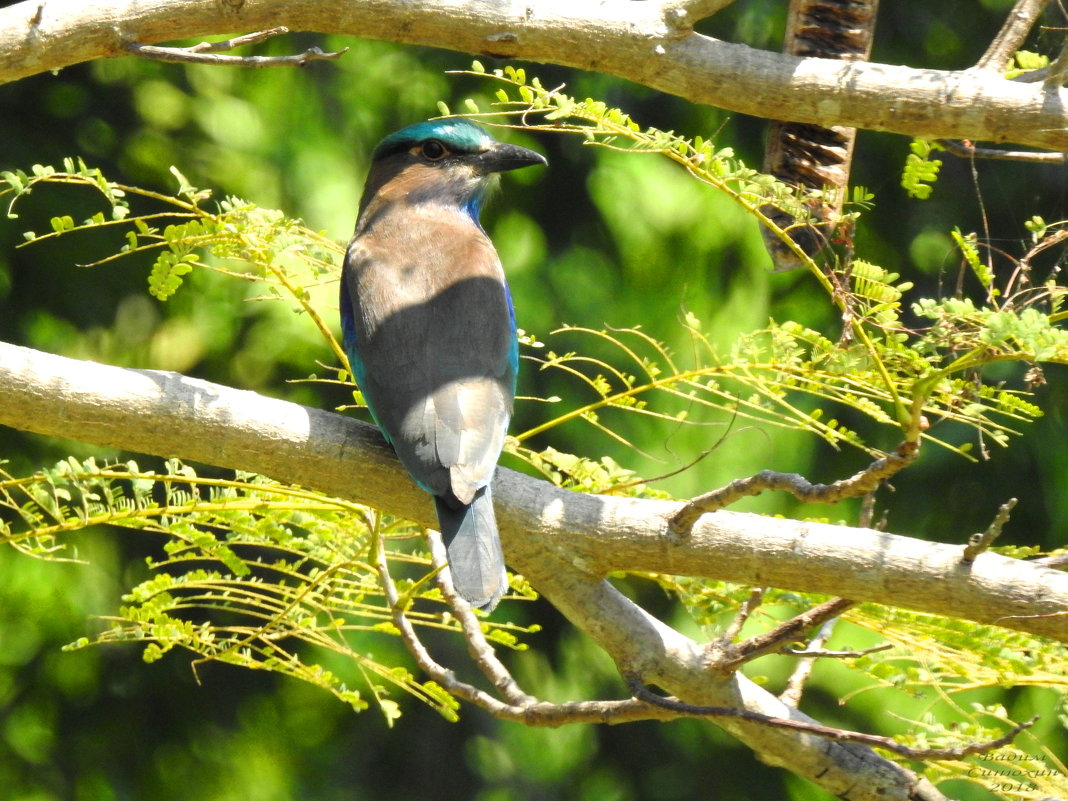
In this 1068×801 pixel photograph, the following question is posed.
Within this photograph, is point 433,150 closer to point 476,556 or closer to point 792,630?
point 476,556

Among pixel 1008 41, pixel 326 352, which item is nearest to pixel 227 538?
pixel 326 352

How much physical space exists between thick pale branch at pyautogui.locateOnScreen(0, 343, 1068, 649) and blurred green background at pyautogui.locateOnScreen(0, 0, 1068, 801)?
1.96m

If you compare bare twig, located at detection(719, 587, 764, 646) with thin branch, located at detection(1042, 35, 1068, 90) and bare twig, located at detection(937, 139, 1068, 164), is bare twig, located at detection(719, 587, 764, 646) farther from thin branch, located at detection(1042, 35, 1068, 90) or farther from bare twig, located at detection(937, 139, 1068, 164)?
thin branch, located at detection(1042, 35, 1068, 90)

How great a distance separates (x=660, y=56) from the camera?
2508 mm

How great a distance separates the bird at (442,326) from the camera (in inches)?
96.1

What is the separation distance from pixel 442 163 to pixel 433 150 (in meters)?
0.06

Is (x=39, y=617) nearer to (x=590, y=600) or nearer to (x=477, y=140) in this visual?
(x=477, y=140)

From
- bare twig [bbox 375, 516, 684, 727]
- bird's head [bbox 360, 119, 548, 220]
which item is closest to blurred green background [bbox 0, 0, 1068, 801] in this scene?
bird's head [bbox 360, 119, 548, 220]

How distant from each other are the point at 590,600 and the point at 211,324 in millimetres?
2434

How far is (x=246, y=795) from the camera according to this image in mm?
4734

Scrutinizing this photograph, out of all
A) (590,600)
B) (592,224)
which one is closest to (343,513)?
(590,600)

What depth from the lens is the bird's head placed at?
146 inches

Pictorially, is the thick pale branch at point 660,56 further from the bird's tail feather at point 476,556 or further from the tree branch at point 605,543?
the bird's tail feather at point 476,556

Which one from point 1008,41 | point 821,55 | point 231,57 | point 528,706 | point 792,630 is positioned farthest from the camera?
point 821,55
